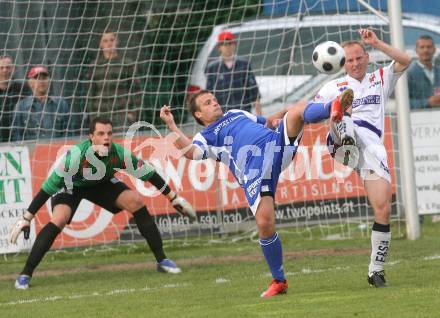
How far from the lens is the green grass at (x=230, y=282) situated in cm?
813

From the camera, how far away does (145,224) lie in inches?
463

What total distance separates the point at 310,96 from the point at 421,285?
Result: 6.38 m

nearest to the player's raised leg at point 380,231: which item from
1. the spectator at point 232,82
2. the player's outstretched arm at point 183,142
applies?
the player's outstretched arm at point 183,142

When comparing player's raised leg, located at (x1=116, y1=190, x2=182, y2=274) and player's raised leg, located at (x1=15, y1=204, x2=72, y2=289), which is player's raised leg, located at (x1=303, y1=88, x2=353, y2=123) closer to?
player's raised leg, located at (x1=116, y1=190, x2=182, y2=274)

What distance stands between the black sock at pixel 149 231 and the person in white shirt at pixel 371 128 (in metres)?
2.94

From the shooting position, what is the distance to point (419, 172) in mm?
14406

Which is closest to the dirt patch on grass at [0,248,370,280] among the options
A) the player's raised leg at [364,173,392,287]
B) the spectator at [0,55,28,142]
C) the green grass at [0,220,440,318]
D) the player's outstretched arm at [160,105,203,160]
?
the green grass at [0,220,440,318]

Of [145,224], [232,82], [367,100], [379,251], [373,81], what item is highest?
[232,82]

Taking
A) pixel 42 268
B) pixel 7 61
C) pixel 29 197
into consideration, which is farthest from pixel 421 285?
pixel 7 61

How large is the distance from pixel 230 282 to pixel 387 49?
267 cm

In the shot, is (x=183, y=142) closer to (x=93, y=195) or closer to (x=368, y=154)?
(x=368, y=154)

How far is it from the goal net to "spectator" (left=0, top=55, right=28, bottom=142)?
2 cm

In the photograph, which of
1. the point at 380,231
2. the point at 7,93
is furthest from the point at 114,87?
the point at 380,231

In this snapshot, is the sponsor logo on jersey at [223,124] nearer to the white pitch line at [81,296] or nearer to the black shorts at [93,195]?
the white pitch line at [81,296]
